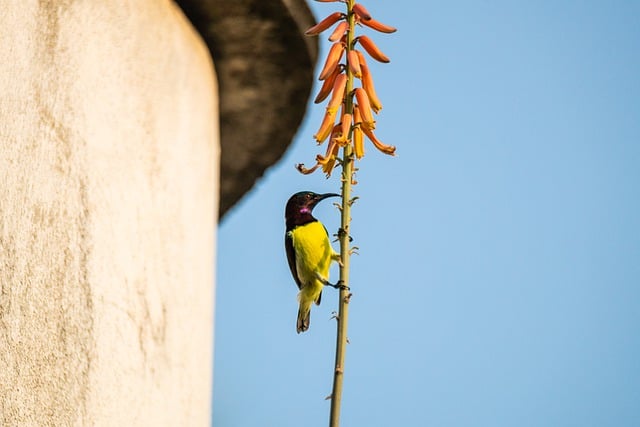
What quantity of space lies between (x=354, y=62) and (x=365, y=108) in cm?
18

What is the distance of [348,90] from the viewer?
290 cm

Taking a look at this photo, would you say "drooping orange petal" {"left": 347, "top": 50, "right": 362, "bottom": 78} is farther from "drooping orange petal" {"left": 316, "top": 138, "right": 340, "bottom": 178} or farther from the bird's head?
the bird's head

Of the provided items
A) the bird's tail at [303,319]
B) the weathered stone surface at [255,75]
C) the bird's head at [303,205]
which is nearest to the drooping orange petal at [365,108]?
the bird's tail at [303,319]

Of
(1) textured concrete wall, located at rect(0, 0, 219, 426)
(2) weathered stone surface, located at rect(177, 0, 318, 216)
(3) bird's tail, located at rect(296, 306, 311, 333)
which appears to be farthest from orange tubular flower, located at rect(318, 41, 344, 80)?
(2) weathered stone surface, located at rect(177, 0, 318, 216)

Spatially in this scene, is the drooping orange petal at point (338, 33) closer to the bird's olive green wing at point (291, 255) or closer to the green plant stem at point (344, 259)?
the green plant stem at point (344, 259)

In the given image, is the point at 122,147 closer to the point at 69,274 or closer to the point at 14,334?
the point at 69,274

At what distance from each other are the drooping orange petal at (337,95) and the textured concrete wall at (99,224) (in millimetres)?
2515

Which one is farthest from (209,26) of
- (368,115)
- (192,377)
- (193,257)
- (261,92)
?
(368,115)

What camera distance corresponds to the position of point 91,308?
17.7 ft

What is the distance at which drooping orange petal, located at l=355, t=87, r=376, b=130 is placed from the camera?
3.13 meters

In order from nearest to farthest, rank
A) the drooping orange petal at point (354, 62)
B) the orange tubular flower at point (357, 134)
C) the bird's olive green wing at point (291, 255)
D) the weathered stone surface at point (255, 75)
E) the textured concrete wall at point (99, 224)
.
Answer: the drooping orange petal at point (354, 62)
the orange tubular flower at point (357, 134)
the textured concrete wall at point (99, 224)
the bird's olive green wing at point (291, 255)
the weathered stone surface at point (255, 75)

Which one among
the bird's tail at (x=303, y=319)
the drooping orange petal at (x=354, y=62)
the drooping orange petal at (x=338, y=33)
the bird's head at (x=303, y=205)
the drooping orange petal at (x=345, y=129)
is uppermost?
the drooping orange petal at (x=338, y=33)

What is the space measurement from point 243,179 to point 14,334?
17.0ft

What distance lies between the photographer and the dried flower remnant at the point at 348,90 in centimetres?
293
